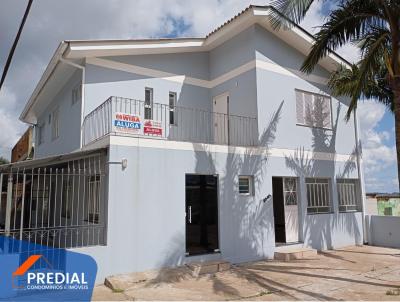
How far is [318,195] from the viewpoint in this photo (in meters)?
14.3

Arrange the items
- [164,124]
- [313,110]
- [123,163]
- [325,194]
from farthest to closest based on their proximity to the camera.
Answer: [313,110] < [325,194] < [164,124] < [123,163]

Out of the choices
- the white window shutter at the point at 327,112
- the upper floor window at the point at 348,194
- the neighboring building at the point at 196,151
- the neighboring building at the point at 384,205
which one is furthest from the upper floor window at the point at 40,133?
the neighboring building at the point at 384,205

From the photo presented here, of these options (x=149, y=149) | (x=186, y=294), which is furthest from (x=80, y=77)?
(x=186, y=294)

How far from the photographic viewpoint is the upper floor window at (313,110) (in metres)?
14.3

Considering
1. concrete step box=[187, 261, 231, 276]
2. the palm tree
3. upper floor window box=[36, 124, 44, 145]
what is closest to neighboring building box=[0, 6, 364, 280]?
concrete step box=[187, 261, 231, 276]

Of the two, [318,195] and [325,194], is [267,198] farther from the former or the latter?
[325,194]

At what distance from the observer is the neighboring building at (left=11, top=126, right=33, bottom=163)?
72.2 ft

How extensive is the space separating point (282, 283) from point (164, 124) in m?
6.86

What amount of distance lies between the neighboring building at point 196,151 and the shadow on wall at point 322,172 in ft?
0.20

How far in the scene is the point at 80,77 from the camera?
12.9 metres

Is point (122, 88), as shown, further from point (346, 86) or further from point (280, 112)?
point (346, 86)

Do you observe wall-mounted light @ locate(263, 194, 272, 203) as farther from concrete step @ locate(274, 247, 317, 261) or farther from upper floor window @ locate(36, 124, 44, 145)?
upper floor window @ locate(36, 124, 44, 145)

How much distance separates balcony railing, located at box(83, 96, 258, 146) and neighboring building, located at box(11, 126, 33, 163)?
1183cm

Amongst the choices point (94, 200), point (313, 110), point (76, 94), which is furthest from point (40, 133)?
point (313, 110)
